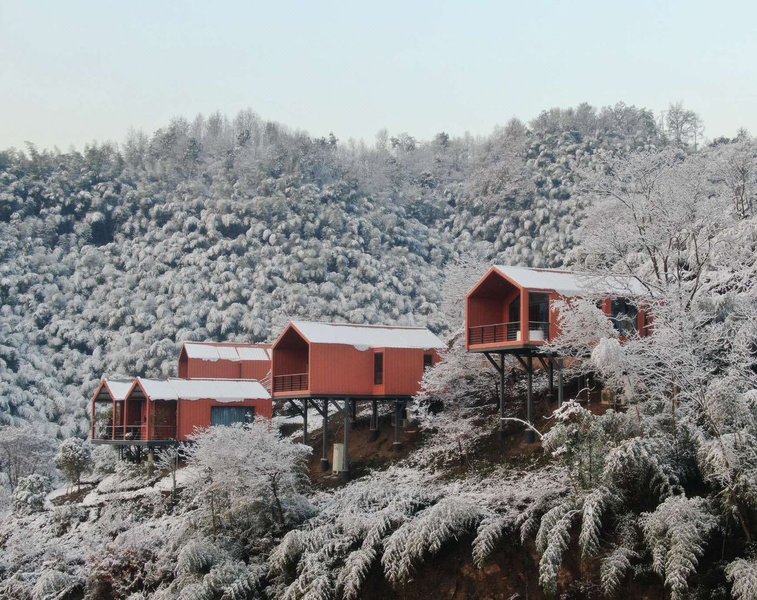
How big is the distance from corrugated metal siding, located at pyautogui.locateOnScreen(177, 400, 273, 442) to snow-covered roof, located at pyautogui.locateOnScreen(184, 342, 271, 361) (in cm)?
719

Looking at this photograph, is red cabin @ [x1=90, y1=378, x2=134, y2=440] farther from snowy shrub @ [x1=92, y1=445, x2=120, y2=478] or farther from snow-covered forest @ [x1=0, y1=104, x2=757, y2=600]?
snowy shrub @ [x1=92, y1=445, x2=120, y2=478]

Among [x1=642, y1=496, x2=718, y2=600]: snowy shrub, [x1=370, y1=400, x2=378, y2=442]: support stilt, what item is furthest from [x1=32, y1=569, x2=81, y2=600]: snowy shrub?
[x1=642, y1=496, x2=718, y2=600]: snowy shrub

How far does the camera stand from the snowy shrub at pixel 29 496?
148 feet

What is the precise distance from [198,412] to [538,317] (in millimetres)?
18341

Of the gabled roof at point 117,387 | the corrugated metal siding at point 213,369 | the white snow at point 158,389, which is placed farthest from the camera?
the corrugated metal siding at point 213,369

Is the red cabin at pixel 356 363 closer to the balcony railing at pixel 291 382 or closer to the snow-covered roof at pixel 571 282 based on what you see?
the balcony railing at pixel 291 382

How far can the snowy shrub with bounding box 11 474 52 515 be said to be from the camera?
45219 millimetres

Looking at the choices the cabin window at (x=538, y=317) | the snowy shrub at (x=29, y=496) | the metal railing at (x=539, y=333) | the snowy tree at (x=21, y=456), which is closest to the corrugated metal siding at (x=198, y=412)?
the snowy shrub at (x=29, y=496)

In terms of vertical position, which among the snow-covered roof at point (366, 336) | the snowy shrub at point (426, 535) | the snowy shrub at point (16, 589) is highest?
the snow-covered roof at point (366, 336)

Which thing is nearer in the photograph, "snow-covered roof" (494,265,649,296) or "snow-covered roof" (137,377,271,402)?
"snow-covered roof" (494,265,649,296)

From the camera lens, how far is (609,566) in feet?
71.2

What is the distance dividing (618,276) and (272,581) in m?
15.5

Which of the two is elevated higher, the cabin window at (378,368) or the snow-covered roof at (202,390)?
the cabin window at (378,368)

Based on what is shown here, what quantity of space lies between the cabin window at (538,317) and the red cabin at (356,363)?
764cm
